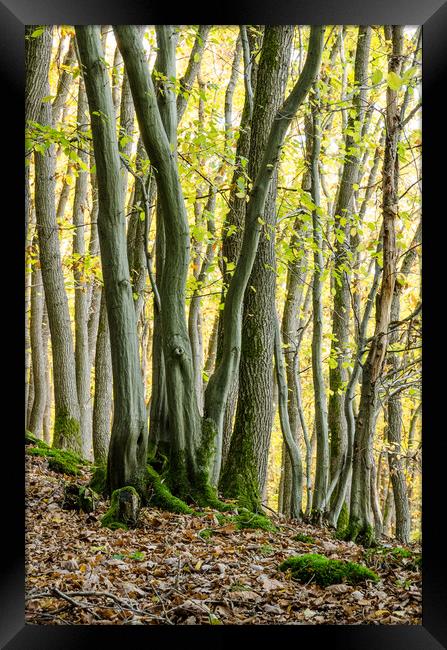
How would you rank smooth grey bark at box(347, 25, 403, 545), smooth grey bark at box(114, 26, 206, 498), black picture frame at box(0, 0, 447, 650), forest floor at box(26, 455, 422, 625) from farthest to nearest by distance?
smooth grey bark at box(114, 26, 206, 498) < smooth grey bark at box(347, 25, 403, 545) < forest floor at box(26, 455, 422, 625) < black picture frame at box(0, 0, 447, 650)

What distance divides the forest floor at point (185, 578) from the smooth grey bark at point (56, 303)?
3.49 meters

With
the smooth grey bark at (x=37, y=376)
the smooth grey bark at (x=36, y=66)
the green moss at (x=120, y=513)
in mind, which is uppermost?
the smooth grey bark at (x=36, y=66)

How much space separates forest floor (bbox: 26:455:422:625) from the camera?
3.38m

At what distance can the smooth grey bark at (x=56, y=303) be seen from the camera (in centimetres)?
795

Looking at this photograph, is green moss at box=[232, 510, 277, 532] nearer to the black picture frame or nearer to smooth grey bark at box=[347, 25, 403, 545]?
smooth grey bark at box=[347, 25, 403, 545]

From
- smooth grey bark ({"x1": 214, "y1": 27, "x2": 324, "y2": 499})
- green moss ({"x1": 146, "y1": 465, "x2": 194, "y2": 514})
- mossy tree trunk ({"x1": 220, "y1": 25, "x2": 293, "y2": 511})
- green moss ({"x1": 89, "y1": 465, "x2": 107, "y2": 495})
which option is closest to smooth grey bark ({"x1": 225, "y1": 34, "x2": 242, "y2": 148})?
mossy tree trunk ({"x1": 220, "y1": 25, "x2": 293, "y2": 511})

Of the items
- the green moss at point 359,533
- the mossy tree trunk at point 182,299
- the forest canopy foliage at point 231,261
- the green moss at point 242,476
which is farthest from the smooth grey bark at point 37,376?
the green moss at point 359,533

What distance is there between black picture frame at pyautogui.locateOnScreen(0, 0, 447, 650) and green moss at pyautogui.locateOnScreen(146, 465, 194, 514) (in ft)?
6.23

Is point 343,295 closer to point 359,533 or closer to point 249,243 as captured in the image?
point 249,243

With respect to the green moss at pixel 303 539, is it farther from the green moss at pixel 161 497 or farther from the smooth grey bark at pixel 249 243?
the smooth grey bark at pixel 249 243

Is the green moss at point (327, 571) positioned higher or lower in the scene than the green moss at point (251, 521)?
higher

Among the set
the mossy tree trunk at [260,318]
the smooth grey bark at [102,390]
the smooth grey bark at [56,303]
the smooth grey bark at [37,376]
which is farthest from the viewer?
the smooth grey bark at [37,376]

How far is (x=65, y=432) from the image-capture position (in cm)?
835
